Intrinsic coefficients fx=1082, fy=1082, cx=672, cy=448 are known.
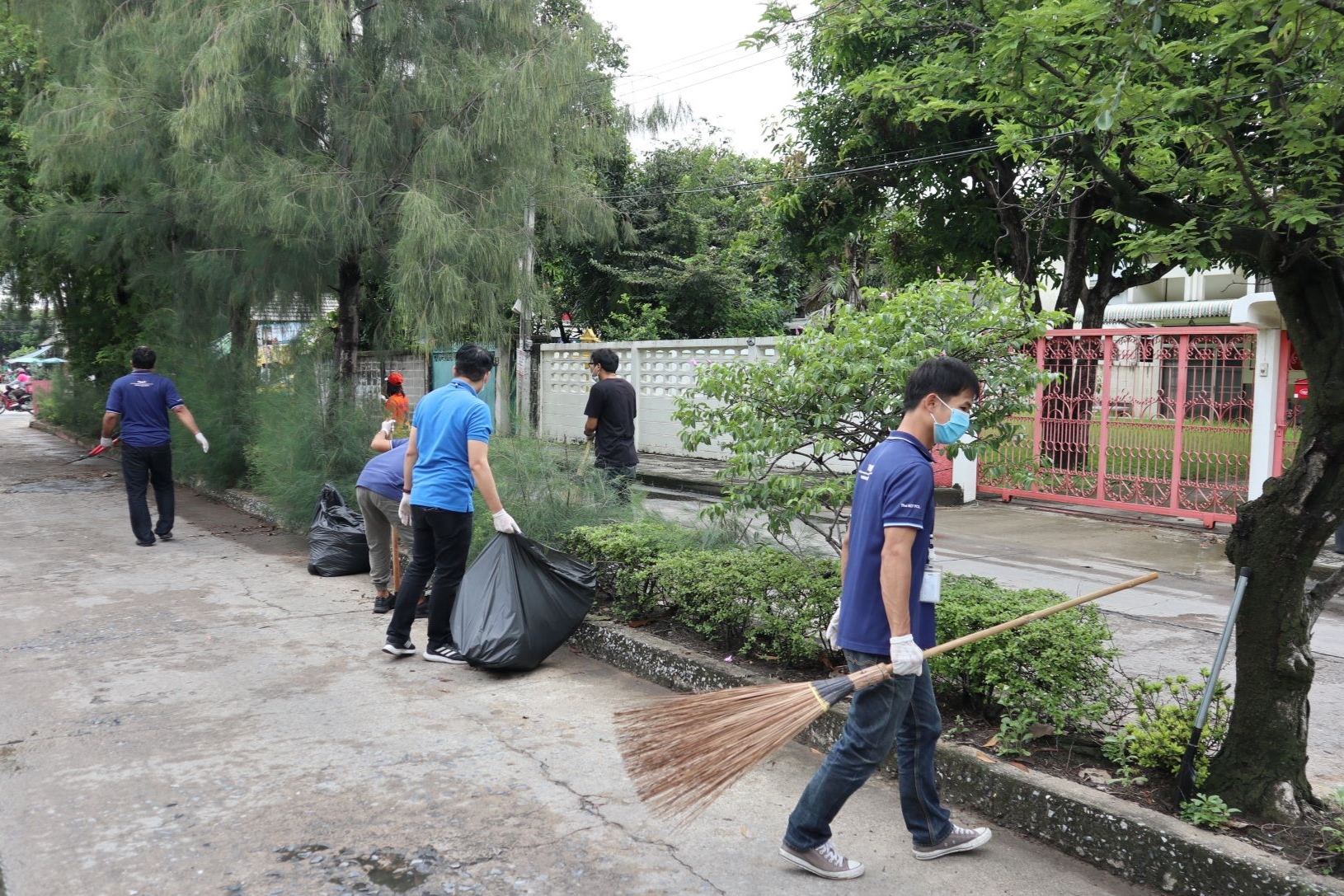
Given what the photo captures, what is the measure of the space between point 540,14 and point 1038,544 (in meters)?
7.38

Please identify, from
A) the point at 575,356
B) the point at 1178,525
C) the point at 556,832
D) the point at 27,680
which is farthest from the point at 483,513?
the point at 575,356

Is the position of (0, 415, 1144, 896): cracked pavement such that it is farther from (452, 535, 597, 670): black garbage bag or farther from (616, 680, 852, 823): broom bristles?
(616, 680, 852, 823): broom bristles

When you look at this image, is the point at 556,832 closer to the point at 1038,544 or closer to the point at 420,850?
the point at 420,850

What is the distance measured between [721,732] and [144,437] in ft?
26.2

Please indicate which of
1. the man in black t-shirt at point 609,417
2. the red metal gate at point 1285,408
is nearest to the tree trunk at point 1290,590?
the man in black t-shirt at point 609,417

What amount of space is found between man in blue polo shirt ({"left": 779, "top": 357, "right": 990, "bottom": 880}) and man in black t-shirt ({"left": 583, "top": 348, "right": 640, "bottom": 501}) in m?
4.92

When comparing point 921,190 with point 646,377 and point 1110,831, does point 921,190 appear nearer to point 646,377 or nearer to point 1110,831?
point 646,377

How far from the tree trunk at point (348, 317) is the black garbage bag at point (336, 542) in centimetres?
323

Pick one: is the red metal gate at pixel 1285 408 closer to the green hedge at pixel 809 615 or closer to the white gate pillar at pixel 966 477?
the white gate pillar at pixel 966 477

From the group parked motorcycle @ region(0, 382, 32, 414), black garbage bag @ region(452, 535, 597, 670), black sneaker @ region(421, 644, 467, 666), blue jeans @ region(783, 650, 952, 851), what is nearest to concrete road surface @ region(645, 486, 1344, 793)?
black garbage bag @ region(452, 535, 597, 670)

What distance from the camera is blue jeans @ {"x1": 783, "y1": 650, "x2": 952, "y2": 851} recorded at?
3.39m

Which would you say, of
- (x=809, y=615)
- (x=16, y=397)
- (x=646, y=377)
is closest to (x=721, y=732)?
(x=809, y=615)

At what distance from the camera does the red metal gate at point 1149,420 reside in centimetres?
1046

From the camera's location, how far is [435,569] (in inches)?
237
